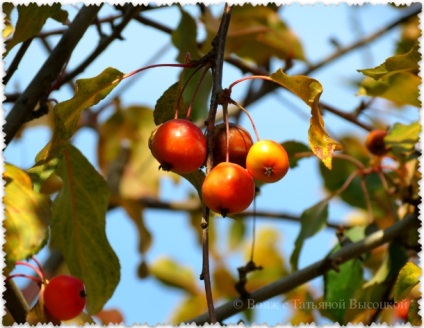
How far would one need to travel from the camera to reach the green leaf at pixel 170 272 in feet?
12.3

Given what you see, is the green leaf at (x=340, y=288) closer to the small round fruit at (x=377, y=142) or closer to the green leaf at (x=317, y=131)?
the small round fruit at (x=377, y=142)

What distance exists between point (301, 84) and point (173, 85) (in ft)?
1.03

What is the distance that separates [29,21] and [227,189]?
73cm

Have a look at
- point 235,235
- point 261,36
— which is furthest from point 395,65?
point 235,235

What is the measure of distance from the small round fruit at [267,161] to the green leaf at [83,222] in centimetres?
66

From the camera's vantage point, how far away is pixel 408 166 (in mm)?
2383

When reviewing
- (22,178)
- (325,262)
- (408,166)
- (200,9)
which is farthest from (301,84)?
(200,9)

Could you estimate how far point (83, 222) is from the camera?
1963 mm

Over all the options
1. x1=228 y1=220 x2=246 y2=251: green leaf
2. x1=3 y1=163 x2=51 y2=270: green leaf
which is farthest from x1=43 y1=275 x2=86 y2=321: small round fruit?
x1=228 y1=220 x2=246 y2=251: green leaf

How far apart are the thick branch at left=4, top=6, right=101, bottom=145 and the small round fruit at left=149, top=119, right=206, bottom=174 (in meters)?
0.60

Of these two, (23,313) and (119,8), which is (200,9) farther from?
(23,313)

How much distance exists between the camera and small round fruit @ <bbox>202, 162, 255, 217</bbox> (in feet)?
4.25

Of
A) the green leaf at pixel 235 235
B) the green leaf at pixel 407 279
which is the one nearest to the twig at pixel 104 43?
the green leaf at pixel 407 279

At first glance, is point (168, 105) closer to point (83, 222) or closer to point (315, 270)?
point (83, 222)
